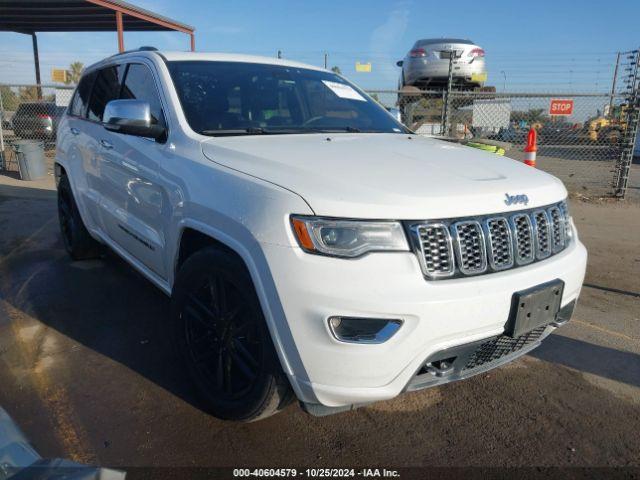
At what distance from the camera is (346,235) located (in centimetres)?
201

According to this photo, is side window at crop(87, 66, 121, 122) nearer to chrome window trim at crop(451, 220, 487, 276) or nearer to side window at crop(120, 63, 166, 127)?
side window at crop(120, 63, 166, 127)

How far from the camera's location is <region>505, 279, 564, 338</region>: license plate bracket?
2172mm

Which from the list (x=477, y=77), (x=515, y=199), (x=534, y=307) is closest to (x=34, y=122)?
(x=477, y=77)

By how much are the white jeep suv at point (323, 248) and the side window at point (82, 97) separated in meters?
1.65

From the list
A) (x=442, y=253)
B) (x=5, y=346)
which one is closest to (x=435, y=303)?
(x=442, y=253)

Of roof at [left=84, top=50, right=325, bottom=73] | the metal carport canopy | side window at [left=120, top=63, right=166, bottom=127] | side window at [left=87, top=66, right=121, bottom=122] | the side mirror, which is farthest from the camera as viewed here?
the metal carport canopy

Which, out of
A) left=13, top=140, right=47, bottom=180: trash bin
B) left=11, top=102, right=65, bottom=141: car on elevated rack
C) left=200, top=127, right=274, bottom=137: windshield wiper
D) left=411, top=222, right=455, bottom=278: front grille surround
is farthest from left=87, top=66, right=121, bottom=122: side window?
left=11, top=102, right=65, bottom=141: car on elevated rack

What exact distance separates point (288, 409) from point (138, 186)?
1.63 metres

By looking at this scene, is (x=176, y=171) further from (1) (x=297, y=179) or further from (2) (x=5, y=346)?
(2) (x=5, y=346)

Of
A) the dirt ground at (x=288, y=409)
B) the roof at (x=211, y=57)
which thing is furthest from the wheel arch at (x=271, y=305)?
the roof at (x=211, y=57)

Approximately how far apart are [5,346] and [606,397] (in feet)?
12.3

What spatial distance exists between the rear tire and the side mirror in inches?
82.2

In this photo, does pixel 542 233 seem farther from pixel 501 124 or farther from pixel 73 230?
pixel 501 124

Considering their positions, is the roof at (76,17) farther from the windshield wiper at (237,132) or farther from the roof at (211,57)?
the windshield wiper at (237,132)
